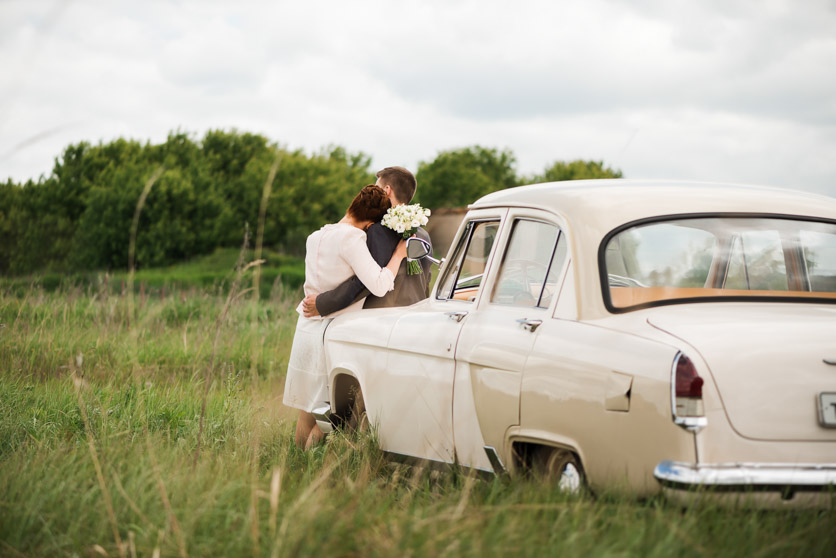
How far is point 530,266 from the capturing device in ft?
16.8

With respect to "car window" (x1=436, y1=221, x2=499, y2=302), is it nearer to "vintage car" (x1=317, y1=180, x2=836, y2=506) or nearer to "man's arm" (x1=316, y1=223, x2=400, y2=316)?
"vintage car" (x1=317, y1=180, x2=836, y2=506)

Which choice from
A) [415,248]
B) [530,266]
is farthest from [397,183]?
[530,266]

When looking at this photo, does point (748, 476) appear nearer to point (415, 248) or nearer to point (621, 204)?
point (621, 204)

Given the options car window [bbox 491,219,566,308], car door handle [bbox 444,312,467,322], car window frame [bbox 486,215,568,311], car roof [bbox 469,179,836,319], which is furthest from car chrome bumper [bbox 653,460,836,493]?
car door handle [bbox 444,312,467,322]

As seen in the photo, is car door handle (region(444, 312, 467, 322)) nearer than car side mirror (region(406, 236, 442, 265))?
Yes

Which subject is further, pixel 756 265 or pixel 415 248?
pixel 415 248

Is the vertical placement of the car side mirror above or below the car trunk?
above

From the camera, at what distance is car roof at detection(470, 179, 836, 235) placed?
4.70m

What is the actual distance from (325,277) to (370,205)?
59 centimetres

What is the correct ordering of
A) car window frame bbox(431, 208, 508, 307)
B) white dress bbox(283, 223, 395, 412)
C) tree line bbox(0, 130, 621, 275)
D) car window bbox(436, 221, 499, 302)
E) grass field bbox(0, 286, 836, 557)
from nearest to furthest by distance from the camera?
grass field bbox(0, 286, 836, 557) < car window frame bbox(431, 208, 508, 307) < car window bbox(436, 221, 499, 302) < white dress bbox(283, 223, 395, 412) < tree line bbox(0, 130, 621, 275)

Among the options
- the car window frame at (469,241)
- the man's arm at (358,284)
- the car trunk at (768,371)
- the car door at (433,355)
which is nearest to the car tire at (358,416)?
the car door at (433,355)

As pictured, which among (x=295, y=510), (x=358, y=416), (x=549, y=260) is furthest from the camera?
(x=358, y=416)

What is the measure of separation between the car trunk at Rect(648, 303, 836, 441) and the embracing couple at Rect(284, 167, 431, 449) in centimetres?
301

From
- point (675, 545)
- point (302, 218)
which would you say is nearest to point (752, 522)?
point (675, 545)
